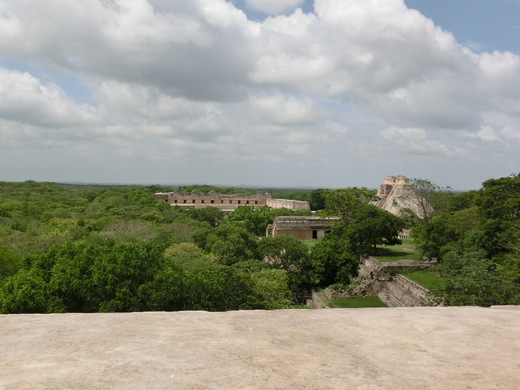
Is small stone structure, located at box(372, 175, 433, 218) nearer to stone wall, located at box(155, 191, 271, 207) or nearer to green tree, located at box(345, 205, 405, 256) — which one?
green tree, located at box(345, 205, 405, 256)

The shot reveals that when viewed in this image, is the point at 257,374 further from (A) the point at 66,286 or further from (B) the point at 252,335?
(A) the point at 66,286

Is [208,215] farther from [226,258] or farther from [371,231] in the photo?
[226,258]

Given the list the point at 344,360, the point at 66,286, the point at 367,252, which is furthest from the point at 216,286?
the point at 367,252

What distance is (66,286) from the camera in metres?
9.44

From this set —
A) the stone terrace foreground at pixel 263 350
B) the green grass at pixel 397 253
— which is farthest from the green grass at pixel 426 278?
the stone terrace foreground at pixel 263 350

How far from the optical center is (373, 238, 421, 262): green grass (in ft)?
A: 75.8

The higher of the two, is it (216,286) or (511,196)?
(511,196)

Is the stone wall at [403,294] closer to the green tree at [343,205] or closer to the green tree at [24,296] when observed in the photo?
the green tree at [343,205]

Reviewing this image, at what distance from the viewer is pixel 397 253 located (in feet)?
81.0

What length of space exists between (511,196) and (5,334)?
835 inches

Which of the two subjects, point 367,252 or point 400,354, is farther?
point 367,252

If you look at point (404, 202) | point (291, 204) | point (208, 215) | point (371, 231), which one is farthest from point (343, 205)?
point (291, 204)

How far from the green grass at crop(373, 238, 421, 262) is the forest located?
658 millimetres

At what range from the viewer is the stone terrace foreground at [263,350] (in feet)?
6.15
